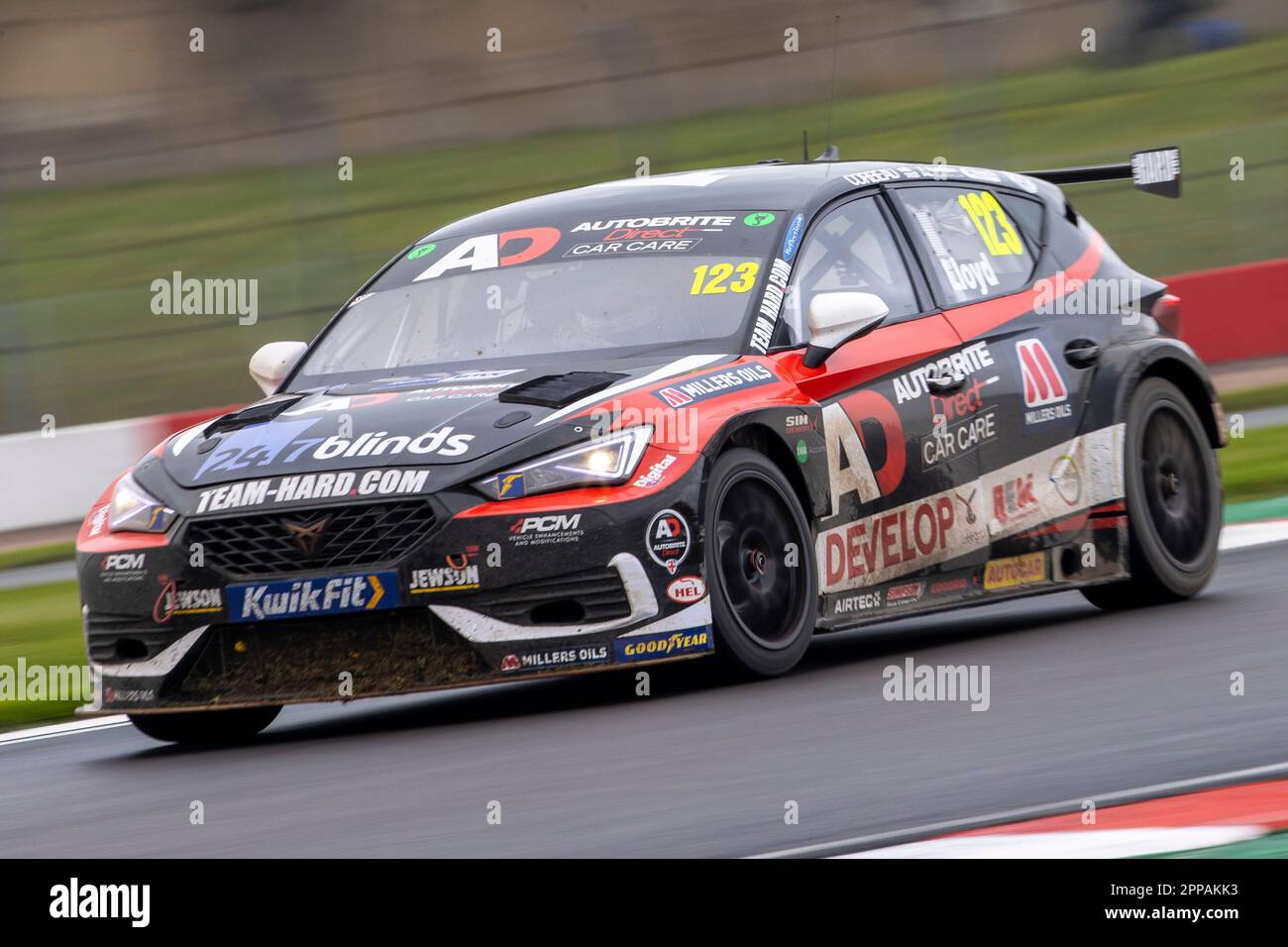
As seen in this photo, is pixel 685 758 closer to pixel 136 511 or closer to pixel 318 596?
pixel 318 596

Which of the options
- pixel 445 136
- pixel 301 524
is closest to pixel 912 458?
pixel 301 524

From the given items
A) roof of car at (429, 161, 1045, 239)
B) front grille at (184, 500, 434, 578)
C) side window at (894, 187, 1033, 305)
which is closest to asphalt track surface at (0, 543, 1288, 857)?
front grille at (184, 500, 434, 578)

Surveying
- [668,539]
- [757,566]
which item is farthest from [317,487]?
[757,566]

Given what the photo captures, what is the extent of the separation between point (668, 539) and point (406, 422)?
0.84 meters

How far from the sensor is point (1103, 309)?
8.71 metres

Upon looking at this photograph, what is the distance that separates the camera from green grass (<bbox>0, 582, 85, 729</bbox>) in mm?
8500

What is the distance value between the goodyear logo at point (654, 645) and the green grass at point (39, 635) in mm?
2865

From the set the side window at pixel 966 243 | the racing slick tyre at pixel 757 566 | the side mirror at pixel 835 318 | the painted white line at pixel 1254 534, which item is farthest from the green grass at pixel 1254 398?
the racing slick tyre at pixel 757 566

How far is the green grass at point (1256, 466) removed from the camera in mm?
12266

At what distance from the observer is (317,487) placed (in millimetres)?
6484

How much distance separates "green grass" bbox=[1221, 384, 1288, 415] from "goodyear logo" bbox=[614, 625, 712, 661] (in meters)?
10.3

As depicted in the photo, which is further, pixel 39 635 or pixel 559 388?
pixel 39 635

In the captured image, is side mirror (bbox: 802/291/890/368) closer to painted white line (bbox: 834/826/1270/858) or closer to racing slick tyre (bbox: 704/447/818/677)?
racing slick tyre (bbox: 704/447/818/677)
